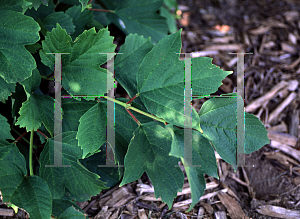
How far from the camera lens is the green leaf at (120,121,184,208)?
2.94 ft

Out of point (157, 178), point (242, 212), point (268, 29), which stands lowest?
point (242, 212)

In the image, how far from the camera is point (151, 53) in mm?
887

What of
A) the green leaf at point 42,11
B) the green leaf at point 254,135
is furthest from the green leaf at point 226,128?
the green leaf at point 42,11

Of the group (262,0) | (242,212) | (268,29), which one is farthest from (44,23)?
(262,0)

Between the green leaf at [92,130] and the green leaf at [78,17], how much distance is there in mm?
495

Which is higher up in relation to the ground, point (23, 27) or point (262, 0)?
point (262, 0)

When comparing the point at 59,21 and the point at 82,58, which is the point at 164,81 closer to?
the point at 82,58

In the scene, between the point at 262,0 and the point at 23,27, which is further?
the point at 262,0

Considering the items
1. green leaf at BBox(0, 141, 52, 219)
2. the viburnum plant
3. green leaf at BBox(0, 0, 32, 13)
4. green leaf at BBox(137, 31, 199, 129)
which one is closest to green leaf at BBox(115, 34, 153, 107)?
the viburnum plant

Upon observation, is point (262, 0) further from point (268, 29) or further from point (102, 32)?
point (102, 32)

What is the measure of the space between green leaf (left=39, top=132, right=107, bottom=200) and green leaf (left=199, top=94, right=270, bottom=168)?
449mm

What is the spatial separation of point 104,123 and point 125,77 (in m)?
0.22

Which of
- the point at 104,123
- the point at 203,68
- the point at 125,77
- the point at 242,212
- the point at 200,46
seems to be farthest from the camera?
the point at 200,46

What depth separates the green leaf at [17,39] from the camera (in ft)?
2.79
